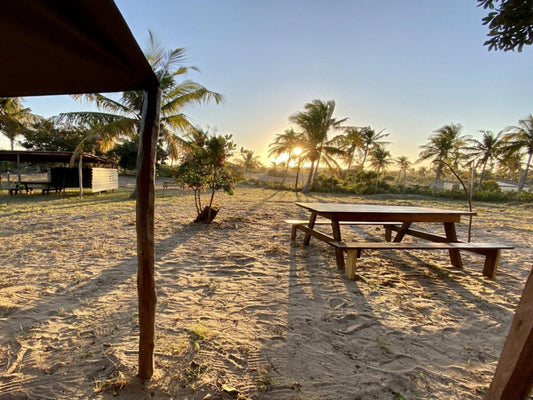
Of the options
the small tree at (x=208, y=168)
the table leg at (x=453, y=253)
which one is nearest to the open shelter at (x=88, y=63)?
the table leg at (x=453, y=253)

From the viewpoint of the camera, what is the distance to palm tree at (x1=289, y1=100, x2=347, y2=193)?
71.1 feet

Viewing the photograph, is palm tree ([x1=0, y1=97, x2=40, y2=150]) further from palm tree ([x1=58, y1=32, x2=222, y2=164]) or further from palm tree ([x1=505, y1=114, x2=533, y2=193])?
palm tree ([x1=505, y1=114, x2=533, y2=193])

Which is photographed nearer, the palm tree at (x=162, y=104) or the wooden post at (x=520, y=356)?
the wooden post at (x=520, y=356)

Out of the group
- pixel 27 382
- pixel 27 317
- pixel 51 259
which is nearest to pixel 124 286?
pixel 27 317

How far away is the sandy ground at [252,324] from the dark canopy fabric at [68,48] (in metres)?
1.82

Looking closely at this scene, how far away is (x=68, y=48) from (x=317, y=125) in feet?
71.6

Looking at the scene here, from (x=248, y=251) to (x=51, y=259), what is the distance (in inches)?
117

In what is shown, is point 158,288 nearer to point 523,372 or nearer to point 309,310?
point 309,310

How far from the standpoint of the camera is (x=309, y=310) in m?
2.73

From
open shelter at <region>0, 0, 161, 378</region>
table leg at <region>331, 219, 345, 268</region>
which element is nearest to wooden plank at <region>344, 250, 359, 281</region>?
table leg at <region>331, 219, 345, 268</region>

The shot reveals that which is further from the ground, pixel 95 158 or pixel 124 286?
pixel 95 158

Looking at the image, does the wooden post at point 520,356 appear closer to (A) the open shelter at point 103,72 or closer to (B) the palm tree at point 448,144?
(A) the open shelter at point 103,72

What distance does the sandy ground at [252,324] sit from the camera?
1742 millimetres

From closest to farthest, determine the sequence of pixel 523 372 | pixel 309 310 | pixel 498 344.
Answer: pixel 523 372 < pixel 498 344 < pixel 309 310
